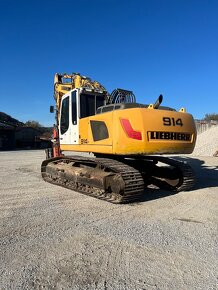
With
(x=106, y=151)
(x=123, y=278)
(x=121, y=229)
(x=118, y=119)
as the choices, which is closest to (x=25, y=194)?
(x=106, y=151)

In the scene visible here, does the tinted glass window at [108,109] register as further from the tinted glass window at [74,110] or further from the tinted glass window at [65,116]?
the tinted glass window at [65,116]

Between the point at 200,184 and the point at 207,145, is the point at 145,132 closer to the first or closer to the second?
the point at 200,184

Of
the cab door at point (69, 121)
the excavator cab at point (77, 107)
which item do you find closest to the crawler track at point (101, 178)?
the cab door at point (69, 121)

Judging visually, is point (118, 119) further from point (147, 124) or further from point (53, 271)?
point (53, 271)

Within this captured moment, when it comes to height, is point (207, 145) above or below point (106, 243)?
above

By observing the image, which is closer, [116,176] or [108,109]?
[116,176]

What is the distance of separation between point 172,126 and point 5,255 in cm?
491

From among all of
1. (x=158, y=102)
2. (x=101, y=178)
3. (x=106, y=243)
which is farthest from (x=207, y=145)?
(x=106, y=243)

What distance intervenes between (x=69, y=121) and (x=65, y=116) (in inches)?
15.8

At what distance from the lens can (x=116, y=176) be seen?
7.46 m

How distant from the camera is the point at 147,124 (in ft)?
24.8

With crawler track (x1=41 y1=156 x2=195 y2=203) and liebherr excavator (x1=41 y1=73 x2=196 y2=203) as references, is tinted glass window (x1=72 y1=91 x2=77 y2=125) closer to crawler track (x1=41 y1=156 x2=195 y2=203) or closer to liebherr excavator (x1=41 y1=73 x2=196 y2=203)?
liebherr excavator (x1=41 y1=73 x2=196 y2=203)

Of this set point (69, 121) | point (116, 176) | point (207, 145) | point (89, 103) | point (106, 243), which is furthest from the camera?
point (207, 145)

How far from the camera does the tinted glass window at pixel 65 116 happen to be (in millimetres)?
9970
